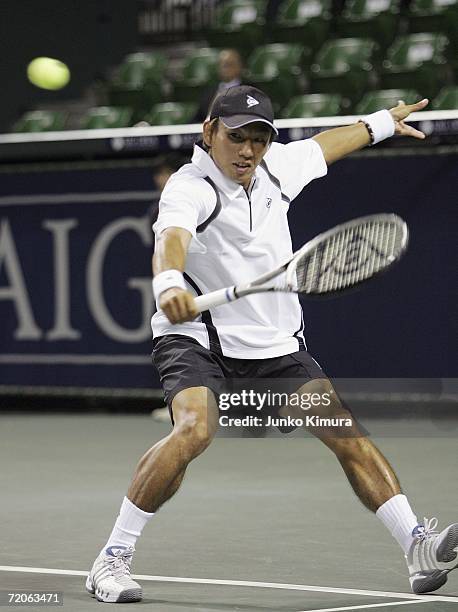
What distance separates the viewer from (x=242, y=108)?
5078 mm

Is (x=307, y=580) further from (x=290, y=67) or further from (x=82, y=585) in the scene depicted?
(x=290, y=67)

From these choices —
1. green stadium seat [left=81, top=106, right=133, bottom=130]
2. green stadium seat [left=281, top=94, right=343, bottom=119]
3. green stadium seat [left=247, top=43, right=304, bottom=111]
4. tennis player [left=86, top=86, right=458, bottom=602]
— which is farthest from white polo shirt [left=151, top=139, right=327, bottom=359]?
green stadium seat [left=81, top=106, right=133, bottom=130]

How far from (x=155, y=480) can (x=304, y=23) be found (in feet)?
35.4

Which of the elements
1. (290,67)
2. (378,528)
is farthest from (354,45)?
(378,528)

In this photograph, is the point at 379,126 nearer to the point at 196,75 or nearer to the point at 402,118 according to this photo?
the point at 402,118

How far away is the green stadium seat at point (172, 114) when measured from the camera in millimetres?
13453

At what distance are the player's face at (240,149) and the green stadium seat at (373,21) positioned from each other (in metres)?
9.79

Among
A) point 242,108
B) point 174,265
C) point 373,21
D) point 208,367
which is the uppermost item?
point 373,21

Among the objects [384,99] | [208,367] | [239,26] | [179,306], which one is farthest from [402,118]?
[239,26]

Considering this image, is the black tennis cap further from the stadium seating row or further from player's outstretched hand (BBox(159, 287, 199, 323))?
the stadium seating row

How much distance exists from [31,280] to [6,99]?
6.44 m

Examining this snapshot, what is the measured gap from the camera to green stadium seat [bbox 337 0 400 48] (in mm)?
14617

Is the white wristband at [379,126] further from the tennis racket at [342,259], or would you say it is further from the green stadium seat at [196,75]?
the green stadium seat at [196,75]

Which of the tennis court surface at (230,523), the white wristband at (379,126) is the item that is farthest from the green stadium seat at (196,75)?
the white wristband at (379,126)
